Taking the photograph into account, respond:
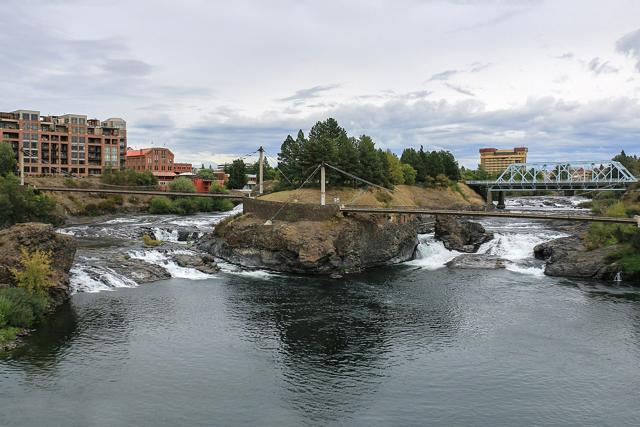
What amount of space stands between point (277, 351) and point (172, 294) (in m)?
18.5

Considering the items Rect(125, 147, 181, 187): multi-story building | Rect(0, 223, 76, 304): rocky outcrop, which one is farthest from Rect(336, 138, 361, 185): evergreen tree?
Rect(125, 147, 181, 187): multi-story building

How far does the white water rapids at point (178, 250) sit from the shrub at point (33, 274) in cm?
627

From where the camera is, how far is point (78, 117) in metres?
161

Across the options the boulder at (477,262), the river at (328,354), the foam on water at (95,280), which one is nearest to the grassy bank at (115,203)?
the foam on water at (95,280)

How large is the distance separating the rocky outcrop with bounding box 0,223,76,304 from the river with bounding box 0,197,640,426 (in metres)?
2.01

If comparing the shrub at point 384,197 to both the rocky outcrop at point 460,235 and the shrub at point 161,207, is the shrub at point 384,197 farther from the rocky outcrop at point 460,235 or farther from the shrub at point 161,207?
the shrub at point 161,207

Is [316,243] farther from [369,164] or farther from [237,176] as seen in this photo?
[237,176]

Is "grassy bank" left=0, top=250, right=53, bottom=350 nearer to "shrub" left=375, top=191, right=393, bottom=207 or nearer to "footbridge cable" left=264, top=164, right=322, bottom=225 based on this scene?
"footbridge cable" left=264, top=164, right=322, bottom=225

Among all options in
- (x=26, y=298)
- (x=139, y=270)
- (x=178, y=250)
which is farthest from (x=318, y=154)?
(x=26, y=298)

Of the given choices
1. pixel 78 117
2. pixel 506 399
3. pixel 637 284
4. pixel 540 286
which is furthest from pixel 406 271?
pixel 78 117

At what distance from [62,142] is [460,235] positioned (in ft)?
390

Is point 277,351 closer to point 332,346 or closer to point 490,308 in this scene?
point 332,346

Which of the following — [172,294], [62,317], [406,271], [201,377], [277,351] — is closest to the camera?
[201,377]

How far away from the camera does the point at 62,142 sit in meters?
154
